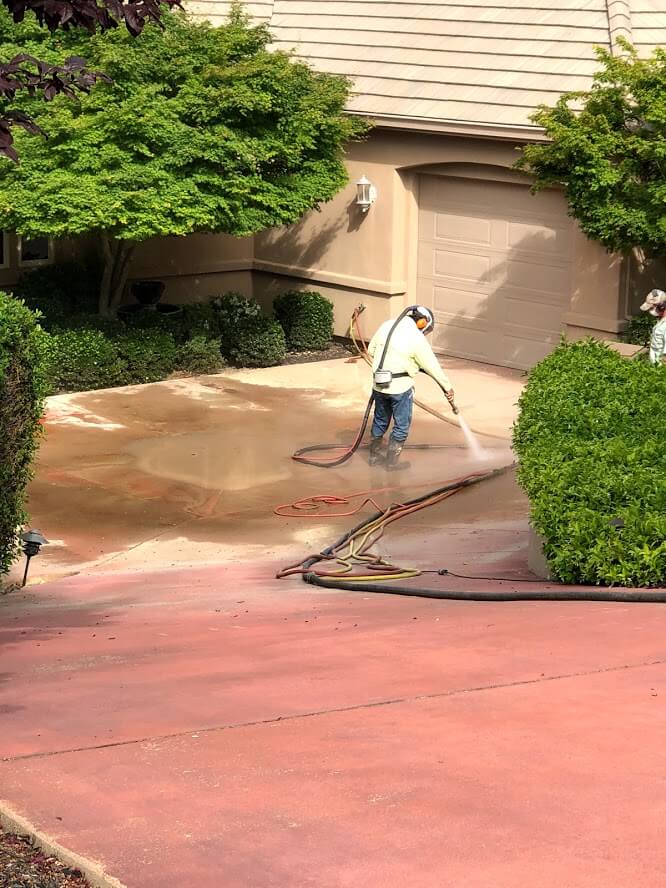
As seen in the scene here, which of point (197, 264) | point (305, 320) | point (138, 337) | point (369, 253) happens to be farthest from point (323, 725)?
point (197, 264)

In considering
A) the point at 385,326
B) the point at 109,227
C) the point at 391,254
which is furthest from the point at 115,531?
the point at 391,254

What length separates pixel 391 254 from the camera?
62.4 ft

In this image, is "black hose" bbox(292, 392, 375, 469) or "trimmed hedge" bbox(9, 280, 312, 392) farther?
"trimmed hedge" bbox(9, 280, 312, 392)

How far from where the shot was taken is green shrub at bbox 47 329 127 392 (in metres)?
16.5

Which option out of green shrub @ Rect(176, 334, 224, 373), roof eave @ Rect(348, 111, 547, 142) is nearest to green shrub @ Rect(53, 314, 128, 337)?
green shrub @ Rect(176, 334, 224, 373)

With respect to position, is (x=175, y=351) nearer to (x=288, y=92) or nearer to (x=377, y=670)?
(x=288, y=92)

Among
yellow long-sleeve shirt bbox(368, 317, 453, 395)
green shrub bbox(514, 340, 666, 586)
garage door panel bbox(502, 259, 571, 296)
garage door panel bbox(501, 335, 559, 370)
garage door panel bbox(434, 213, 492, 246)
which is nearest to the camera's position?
green shrub bbox(514, 340, 666, 586)

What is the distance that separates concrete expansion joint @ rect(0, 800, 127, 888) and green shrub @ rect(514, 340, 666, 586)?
14.6ft

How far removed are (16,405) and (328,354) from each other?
33.5 feet

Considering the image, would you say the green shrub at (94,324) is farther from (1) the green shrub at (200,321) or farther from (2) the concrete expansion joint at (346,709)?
(2) the concrete expansion joint at (346,709)

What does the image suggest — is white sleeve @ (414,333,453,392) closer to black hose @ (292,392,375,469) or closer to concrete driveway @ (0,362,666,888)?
black hose @ (292,392,375,469)

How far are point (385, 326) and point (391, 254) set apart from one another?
5.78 m

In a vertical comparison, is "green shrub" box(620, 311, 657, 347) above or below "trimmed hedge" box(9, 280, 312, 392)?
above

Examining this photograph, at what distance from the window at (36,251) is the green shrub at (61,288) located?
0.82ft
